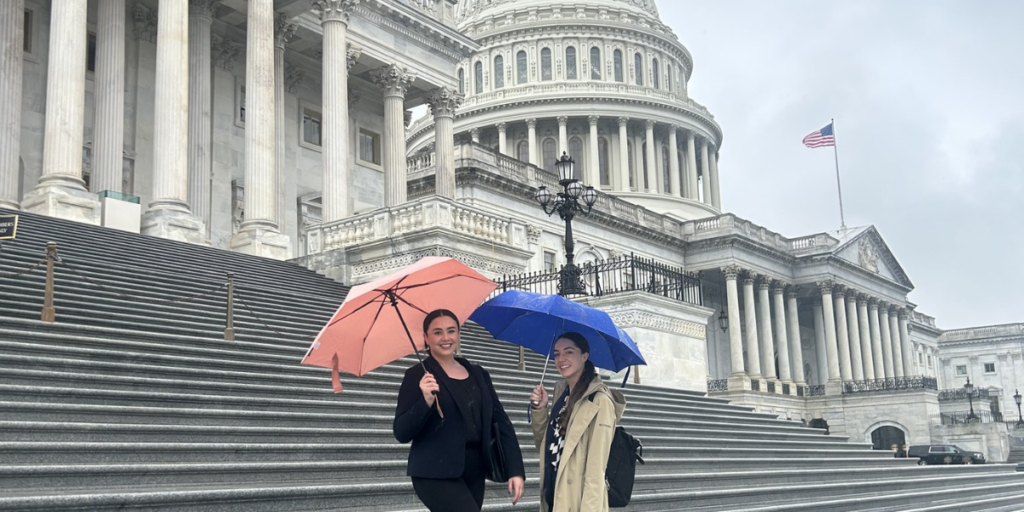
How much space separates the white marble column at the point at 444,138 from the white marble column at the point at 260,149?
9659mm

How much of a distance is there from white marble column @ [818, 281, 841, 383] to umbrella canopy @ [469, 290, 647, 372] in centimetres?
6221

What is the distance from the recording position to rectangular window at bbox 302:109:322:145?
36344 millimetres

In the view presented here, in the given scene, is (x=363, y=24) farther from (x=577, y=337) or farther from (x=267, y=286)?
(x=577, y=337)

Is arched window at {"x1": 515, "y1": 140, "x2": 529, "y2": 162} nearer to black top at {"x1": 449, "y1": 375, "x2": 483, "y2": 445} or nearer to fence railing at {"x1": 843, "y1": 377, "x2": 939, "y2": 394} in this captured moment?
fence railing at {"x1": 843, "y1": 377, "x2": 939, "y2": 394}

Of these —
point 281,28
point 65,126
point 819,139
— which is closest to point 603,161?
point 819,139

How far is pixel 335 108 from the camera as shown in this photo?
30.2 meters

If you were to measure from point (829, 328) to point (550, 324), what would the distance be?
6342 centimetres

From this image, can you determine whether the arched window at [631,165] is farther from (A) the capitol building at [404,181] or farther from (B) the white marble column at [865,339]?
(B) the white marble column at [865,339]

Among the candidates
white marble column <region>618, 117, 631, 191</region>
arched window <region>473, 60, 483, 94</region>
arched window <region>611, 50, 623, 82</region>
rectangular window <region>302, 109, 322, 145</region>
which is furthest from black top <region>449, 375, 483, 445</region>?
arched window <region>611, 50, 623, 82</region>

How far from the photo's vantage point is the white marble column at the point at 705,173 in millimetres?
86125

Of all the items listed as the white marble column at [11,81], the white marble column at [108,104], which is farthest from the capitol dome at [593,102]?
the white marble column at [11,81]

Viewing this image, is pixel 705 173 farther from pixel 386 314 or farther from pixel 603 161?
pixel 386 314

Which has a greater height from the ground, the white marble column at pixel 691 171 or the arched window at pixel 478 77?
the arched window at pixel 478 77

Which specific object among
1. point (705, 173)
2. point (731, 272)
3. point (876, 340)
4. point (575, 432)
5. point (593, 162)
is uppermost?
point (705, 173)
